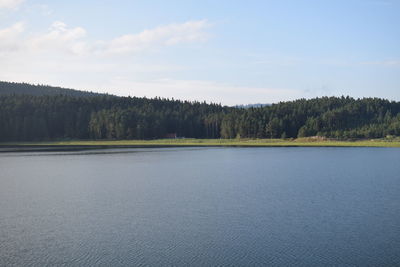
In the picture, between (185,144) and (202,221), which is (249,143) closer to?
(185,144)

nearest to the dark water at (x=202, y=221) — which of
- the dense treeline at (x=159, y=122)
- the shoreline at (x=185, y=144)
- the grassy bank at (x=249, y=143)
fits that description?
the grassy bank at (x=249, y=143)

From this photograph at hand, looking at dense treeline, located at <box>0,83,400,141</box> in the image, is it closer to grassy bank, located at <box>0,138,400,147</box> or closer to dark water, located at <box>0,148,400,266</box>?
grassy bank, located at <box>0,138,400,147</box>

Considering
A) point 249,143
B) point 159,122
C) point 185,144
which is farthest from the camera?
point 159,122

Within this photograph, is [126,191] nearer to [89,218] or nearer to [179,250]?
[89,218]

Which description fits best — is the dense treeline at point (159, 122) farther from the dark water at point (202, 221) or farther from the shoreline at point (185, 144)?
the dark water at point (202, 221)

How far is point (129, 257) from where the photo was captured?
21.8m

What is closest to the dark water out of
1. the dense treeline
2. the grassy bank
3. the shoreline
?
the grassy bank

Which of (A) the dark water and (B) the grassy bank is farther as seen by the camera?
(B) the grassy bank

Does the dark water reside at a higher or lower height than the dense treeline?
lower

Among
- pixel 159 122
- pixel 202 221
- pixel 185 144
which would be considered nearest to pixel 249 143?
pixel 185 144

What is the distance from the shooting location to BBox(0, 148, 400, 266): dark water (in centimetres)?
2191

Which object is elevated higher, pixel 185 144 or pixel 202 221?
pixel 185 144

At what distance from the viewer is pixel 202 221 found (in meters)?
29.3

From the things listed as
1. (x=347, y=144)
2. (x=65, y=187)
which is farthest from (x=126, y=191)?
(x=347, y=144)
